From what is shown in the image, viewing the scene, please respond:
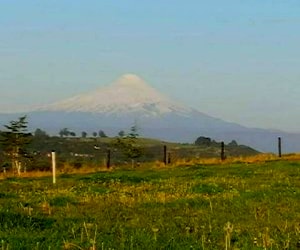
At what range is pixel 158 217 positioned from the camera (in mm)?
14766

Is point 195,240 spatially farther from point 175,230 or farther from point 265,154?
point 265,154

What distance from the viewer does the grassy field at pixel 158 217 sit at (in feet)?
33.8

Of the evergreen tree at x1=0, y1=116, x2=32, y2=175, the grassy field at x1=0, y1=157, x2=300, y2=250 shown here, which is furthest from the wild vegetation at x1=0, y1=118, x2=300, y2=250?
the evergreen tree at x1=0, y1=116, x2=32, y2=175

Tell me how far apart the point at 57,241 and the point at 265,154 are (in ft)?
142

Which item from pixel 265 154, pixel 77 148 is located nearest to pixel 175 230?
pixel 265 154

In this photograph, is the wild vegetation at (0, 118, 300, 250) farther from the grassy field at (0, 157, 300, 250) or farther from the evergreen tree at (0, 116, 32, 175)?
the evergreen tree at (0, 116, 32, 175)

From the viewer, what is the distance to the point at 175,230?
1229cm

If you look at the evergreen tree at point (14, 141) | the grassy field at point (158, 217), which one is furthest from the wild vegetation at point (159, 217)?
the evergreen tree at point (14, 141)

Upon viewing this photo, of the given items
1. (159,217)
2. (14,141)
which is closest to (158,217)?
(159,217)

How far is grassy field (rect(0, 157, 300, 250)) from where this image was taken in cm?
1030

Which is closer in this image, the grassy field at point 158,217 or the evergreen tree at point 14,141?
the grassy field at point 158,217

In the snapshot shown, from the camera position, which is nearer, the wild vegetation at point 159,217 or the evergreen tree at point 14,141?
the wild vegetation at point 159,217

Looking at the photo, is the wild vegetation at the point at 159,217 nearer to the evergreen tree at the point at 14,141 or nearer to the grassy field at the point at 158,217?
the grassy field at the point at 158,217

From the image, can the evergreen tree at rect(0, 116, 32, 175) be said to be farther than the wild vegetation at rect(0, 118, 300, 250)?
Yes
